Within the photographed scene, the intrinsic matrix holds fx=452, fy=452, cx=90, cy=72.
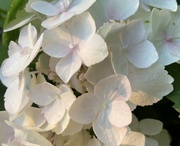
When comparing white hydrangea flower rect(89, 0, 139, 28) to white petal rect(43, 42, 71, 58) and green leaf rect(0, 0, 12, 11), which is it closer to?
white petal rect(43, 42, 71, 58)

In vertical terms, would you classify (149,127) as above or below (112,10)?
below

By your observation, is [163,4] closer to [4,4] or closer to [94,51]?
[94,51]

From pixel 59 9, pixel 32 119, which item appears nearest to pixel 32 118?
pixel 32 119

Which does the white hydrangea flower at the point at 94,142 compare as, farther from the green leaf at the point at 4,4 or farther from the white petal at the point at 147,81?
the green leaf at the point at 4,4

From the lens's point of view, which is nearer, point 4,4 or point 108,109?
point 108,109

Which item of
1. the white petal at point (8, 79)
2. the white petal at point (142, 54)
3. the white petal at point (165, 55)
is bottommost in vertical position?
the white petal at point (165, 55)

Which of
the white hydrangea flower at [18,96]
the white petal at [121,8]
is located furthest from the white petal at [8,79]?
the white petal at [121,8]

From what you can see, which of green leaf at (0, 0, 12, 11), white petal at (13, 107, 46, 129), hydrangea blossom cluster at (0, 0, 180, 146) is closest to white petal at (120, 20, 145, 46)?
hydrangea blossom cluster at (0, 0, 180, 146)

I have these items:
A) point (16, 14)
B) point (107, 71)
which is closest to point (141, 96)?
point (107, 71)
